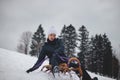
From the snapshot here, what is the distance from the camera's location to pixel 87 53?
32.0 m

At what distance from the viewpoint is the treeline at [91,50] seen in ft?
102

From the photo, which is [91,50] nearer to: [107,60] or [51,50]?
[107,60]

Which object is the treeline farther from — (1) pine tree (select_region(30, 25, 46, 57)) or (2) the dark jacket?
(2) the dark jacket

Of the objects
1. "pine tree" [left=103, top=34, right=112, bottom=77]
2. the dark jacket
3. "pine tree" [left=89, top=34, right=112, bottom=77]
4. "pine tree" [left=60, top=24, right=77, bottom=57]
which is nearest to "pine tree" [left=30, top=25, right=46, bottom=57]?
"pine tree" [left=60, top=24, right=77, bottom=57]

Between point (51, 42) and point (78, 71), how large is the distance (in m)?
1.44

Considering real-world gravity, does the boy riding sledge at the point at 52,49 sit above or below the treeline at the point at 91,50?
below

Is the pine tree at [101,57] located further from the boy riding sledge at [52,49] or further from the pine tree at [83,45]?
the boy riding sledge at [52,49]

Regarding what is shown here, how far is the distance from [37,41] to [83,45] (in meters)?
11.3

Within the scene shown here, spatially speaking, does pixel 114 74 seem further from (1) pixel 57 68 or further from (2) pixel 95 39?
(1) pixel 57 68

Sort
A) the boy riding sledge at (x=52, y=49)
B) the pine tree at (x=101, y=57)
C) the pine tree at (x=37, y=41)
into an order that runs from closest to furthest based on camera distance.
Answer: the boy riding sledge at (x=52, y=49) < the pine tree at (x=101, y=57) < the pine tree at (x=37, y=41)

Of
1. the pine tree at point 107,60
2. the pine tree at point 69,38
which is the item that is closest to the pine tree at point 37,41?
the pine tree at point 69,38

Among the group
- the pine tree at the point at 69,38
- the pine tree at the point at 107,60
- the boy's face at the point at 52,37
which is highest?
the pine tree at the point at 69,38

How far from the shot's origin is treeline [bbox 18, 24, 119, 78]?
31161 mm

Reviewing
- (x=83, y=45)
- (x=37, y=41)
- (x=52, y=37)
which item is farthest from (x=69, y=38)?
(x=52, y=37)
